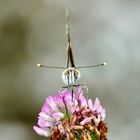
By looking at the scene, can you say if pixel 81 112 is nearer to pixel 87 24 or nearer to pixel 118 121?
pixel 118 121

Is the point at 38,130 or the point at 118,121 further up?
the point at 118,121

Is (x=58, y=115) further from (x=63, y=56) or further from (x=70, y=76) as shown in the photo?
(x=63, y=56)

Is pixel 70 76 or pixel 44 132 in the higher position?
pixel 70 76

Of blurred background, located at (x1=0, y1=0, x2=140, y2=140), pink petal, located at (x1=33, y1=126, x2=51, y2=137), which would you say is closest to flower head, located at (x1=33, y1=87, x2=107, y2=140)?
pink petal, located at (x1=33, y1=126, x2=51, y2=137)

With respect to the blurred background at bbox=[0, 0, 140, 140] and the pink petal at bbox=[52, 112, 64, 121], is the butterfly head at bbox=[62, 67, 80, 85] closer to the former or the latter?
the pink petal at bbox=[52, 112, 64, 121]

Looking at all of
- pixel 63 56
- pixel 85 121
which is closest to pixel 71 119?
pixel 85 121

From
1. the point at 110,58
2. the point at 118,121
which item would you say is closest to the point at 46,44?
the point at 110,58
